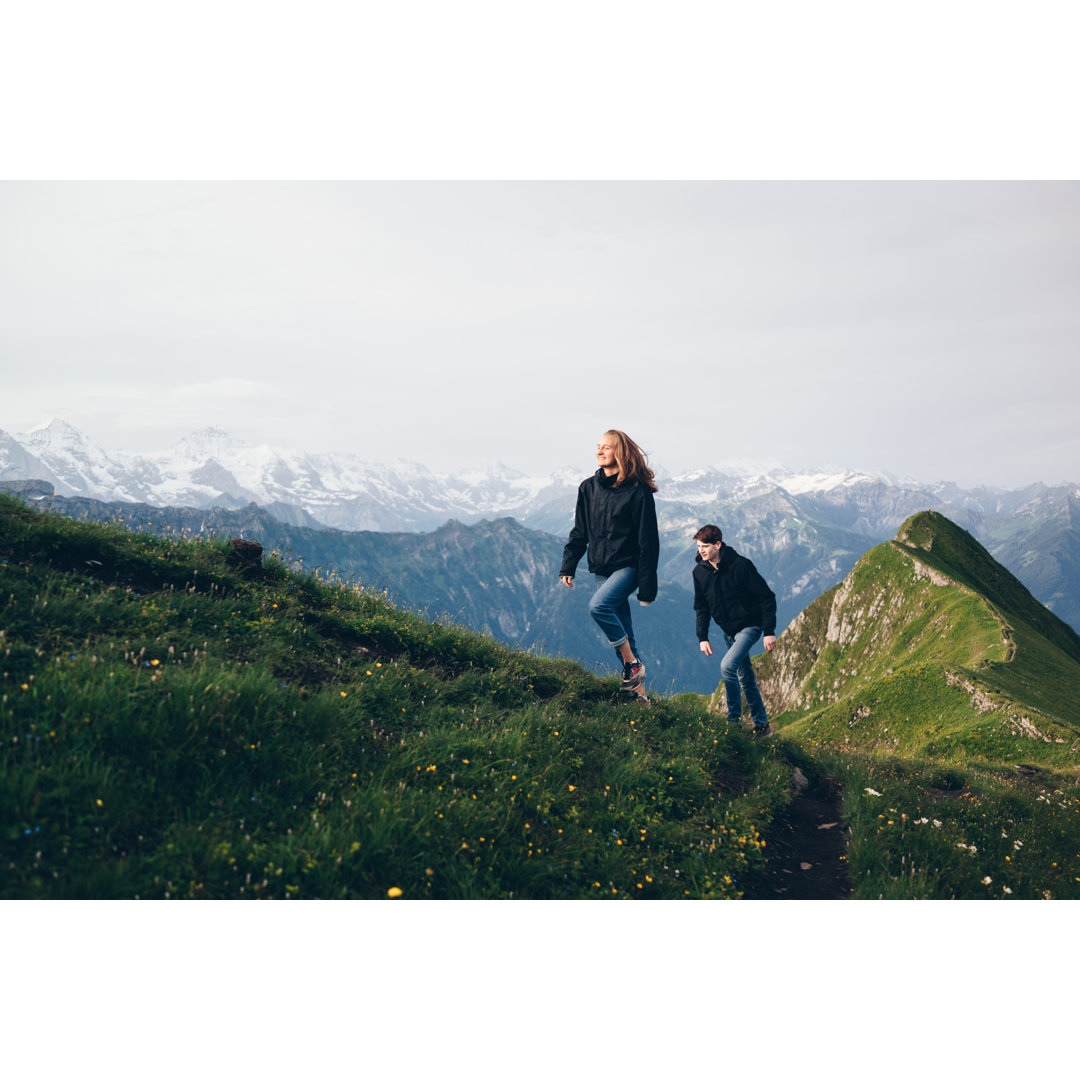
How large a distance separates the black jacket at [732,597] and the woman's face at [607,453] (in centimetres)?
278

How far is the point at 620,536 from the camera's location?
1025 cm

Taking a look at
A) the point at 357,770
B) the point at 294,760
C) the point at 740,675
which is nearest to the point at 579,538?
the point at 740,675

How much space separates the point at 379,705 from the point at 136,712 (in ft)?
8.83

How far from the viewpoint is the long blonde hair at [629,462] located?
1021 centimetres

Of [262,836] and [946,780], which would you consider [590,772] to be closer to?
[262,836]

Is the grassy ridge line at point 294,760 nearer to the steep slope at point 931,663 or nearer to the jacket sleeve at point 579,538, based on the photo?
the jacket sleeve at point 579,538

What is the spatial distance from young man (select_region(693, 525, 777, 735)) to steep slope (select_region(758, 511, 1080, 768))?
988cm

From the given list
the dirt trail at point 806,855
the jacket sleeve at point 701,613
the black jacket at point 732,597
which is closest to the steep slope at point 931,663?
the black jacket at point 732,597

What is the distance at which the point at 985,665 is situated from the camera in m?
22.8

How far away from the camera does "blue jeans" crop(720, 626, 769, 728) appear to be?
37.2 feet

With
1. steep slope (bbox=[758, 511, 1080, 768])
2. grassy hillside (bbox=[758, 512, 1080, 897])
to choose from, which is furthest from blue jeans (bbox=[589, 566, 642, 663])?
steep slope (bbox=[758, 511, 1080, 768])

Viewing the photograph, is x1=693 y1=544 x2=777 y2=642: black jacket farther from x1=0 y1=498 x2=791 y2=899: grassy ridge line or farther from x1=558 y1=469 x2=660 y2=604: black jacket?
x1=0 y1=498 x2=791 y2=899: grassy ridge line

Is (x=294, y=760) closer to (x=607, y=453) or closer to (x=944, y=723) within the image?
(x=607, y=453)

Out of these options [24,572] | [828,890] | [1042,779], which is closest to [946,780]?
[1042,779]
